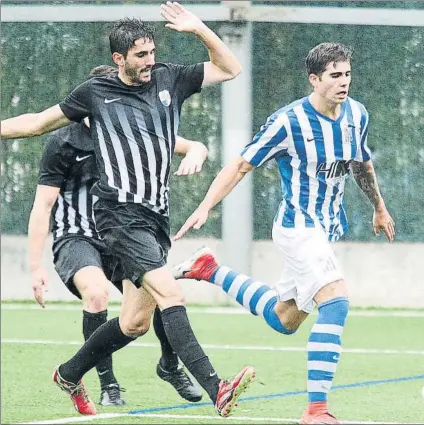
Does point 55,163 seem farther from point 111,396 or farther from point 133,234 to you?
point 111,396

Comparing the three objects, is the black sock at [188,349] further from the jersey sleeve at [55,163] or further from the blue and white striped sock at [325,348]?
the jersey sleeve at [55,163]

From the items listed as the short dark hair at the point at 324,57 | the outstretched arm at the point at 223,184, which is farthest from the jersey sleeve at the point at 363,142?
the outstretched arm at the point at 223,184

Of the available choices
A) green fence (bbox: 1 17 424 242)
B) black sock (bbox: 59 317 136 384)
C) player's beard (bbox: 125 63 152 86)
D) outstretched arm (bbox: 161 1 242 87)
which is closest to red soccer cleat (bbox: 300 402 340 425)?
black sock (bbox: 59 317 136 384)

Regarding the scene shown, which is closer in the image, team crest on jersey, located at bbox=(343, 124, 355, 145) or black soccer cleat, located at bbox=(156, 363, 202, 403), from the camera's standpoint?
team crest on jersey, located at bbox=(343, 124, 355, 145)

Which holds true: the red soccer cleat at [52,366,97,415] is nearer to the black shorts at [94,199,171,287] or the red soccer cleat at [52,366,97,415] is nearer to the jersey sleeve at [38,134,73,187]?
the black shorts at [94,199,171,287]

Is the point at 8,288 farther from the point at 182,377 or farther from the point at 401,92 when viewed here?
the point at 182,377

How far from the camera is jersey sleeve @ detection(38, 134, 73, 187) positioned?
7.54 m

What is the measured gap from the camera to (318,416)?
6.51 meters

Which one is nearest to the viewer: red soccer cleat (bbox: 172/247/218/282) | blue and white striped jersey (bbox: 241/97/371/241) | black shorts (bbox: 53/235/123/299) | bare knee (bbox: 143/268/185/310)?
bare knee (bbox: 143/268/185/310)

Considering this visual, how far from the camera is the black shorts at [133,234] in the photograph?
685 centimetres

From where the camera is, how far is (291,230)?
719 cm

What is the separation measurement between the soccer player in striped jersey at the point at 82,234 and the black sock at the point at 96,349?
15 centimetres

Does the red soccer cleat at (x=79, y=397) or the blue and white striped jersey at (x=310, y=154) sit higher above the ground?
the blue and white striped jersey at (x=310, y=154)

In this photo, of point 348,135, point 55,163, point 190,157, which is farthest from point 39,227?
point 348,135
